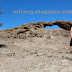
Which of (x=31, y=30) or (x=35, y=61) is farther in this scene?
(x=31, y=30)

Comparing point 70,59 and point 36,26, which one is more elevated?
point 36,26

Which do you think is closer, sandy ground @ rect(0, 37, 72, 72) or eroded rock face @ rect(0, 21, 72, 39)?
sandy ground @ rect(0, 37, 72, 72)

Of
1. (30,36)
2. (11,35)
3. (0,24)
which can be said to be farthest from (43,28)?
(0,24)

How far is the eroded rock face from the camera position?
1656cm

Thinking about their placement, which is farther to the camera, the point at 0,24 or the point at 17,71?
the point at 0,24

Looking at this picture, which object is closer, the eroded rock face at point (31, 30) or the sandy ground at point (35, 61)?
the sandy ground at point (35, 61)

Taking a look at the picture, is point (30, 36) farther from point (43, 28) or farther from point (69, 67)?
point (69, 67)

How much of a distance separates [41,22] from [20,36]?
5342 mm

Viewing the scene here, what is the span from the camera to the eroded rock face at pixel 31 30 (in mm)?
16559

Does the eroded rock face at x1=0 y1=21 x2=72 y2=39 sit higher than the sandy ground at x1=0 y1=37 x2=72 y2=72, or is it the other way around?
the eroded rock face at x1=0 y1=21 x2=72 y2=39

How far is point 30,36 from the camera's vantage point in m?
16.5

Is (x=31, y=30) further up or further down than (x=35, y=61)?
further up

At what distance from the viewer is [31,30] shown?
706 inches

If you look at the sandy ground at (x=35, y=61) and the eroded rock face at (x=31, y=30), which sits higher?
the eroded rock face at (x=31, y=30)
